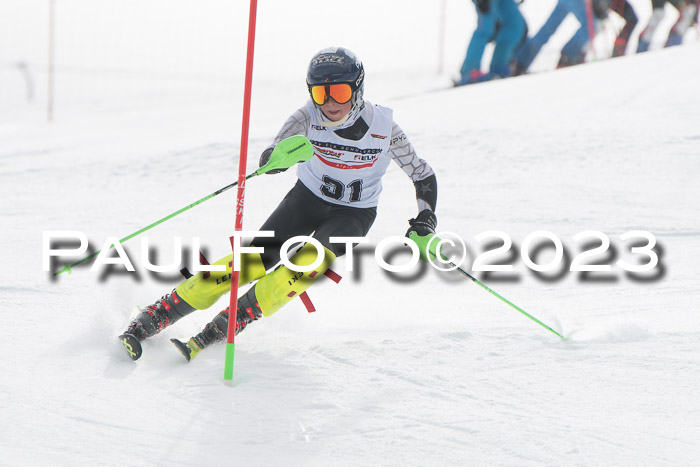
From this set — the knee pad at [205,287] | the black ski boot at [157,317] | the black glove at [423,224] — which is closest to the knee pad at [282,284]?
the knee pad at [205,287]

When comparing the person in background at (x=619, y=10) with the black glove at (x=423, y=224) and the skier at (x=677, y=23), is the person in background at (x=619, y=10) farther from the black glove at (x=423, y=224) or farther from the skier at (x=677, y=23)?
the black glove at (x=423, y=224)

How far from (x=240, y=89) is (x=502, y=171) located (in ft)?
33.6

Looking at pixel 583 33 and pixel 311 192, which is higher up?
pixel 583 33

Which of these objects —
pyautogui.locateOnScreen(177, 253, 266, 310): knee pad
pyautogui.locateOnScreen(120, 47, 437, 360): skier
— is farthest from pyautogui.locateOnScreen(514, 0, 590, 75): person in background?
pyautogui.locateOnScreen(177, 253, 266, 310): knee pad

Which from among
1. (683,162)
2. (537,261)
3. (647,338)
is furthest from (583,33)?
(647,338)

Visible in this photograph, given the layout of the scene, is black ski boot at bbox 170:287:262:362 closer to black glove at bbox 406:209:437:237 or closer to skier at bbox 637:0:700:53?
black glove at bbox 406:209:437:237

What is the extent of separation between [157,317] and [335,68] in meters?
1.36

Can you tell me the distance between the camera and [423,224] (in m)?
3.68

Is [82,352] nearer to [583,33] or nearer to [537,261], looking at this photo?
[537,261]

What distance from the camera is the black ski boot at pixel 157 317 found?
132 inches

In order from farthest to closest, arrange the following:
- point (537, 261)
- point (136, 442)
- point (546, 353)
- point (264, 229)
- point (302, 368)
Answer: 1. point (537, 261)
2. point (264, 229)
3. point (546, 353)
4. point (302, 368)
5. point (136, 442)

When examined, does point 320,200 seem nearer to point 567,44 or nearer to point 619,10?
point 619,10

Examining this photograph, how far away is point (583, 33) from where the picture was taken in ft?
34.3

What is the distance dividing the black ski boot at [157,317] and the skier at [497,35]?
290 inches
